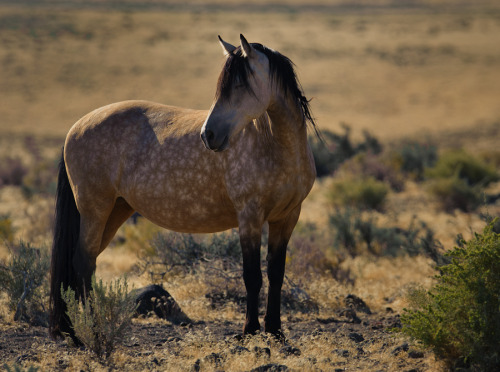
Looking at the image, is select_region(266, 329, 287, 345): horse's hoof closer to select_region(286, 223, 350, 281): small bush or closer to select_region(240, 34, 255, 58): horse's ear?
select_region(286, 223, 350, 281): small bush

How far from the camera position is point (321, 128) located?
32.6m

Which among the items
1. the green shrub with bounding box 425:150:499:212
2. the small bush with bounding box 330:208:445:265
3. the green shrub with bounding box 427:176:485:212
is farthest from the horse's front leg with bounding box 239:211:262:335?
the green shrub with bounding box 427:176:485:212

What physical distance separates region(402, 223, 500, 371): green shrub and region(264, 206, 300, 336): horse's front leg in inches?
49.5

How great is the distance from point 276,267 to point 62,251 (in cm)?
227

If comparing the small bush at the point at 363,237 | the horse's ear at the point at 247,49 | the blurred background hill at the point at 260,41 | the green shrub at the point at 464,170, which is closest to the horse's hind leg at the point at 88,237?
the horse's ear at the point at 247,49

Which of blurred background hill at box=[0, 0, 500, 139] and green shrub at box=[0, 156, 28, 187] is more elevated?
blurred background hill at box=[0, 0, 500, 139]

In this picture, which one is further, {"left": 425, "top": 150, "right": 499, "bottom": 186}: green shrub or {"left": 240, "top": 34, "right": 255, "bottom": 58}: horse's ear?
{"left": 425, "top": 150, "right": 499, "bottom": 186}: green shrub

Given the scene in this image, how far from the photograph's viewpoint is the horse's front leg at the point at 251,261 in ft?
17.4

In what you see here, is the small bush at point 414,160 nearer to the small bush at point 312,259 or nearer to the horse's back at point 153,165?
the small bush at point 312,259

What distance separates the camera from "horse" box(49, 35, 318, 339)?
5039mm

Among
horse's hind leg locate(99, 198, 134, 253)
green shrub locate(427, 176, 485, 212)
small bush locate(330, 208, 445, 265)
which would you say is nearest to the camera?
horse's hind leg locate(99, 198, 134, 253)

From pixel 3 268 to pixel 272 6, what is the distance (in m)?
91.5

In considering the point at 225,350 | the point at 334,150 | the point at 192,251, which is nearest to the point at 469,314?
the point at 225,350

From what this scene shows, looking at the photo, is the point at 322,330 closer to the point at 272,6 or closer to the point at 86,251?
the point at 86,251
